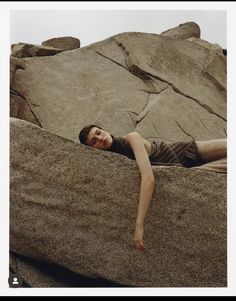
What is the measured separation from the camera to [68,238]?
3725 millimetres

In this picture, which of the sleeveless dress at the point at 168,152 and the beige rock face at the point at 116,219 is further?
the sleeveless dress at the point at 168,152

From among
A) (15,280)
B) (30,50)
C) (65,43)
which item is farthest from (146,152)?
(65,43)

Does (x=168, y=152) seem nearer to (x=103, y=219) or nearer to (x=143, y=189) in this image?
(x=143, y=189)

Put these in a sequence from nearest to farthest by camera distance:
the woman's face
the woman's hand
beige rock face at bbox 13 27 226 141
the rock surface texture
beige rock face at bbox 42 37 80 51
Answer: the woman's hand, the rock surface texture, the woman's face, beige rock face at bbox 13 27 226 141, beige rock face at bbox 42 37 80 51

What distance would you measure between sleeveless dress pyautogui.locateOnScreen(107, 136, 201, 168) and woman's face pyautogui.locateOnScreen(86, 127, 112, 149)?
45mm

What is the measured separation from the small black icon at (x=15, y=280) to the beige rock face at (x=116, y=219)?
8.6 inches

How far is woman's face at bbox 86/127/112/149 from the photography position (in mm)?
3908

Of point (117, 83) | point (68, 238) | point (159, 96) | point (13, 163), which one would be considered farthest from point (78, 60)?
point (68, 238)

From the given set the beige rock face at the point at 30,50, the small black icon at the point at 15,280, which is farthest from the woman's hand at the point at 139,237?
the beige rock face at the point at 30,50

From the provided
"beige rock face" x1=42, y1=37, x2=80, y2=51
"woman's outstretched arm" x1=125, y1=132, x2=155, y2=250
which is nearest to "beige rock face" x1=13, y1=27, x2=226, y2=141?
"beige rock face" x1=42, y1=37, x2=80, y2=51

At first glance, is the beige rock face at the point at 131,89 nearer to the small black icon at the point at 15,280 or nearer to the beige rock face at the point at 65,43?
Result: the beige rock face at the point at 65,43

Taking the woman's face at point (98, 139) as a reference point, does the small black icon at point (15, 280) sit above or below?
below

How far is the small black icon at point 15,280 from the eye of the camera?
12.3 ft

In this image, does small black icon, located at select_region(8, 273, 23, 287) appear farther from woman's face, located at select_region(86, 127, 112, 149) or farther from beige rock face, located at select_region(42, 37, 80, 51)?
beige rock face, located at select_region(42, 37, 80, 51)
